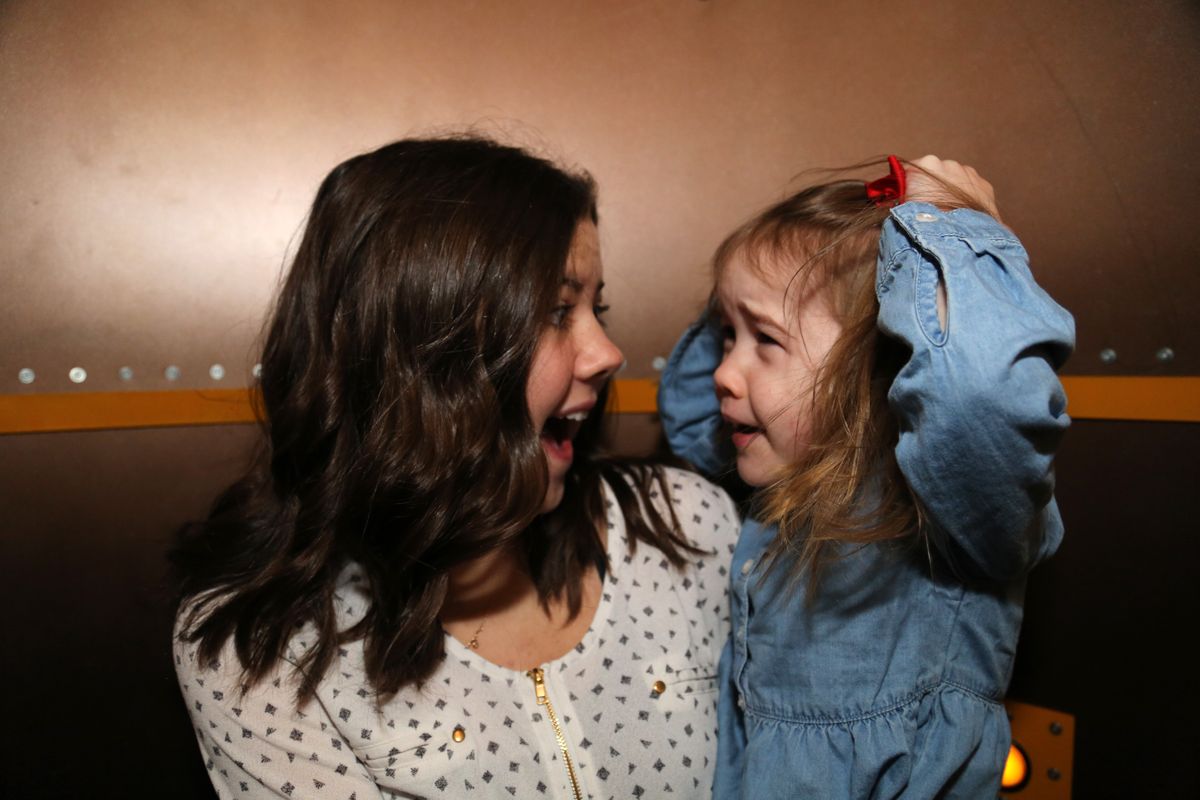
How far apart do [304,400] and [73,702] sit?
616 millimetres

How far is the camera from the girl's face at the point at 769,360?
891 mm

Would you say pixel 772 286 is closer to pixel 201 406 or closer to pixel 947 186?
pixel 947 186

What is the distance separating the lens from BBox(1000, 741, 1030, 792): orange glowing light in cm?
112

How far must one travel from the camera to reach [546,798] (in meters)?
0.85

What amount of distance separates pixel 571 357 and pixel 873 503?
37 cm

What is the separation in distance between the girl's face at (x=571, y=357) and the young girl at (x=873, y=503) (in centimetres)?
15

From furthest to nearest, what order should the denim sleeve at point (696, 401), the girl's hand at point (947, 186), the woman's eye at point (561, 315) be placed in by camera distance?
the denim sleeve at point (696, 401) → the woman's eye at point (561, 315) → the girl's hand at point (947, 186)

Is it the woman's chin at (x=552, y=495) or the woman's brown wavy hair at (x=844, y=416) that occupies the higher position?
the woman's brown wavy hair at (x=844, y=416)

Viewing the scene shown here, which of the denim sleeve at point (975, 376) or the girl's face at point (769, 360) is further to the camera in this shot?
the girl's face at point (769, 360)

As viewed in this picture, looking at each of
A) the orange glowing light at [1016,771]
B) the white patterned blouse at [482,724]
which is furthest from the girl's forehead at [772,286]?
the orange glowing light at [1016,771]

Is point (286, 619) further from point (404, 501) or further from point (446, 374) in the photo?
point (446, 374)

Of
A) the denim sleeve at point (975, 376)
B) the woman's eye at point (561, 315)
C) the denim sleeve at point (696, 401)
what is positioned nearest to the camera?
the denim sleeve at point (975, 376)

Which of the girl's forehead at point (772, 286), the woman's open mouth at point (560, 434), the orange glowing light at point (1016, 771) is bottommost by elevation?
the orange glowing light at point (1016, 771)

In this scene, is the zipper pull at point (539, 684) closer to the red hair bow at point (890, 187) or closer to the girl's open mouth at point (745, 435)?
the girl's open mouth at point (745, 435)
